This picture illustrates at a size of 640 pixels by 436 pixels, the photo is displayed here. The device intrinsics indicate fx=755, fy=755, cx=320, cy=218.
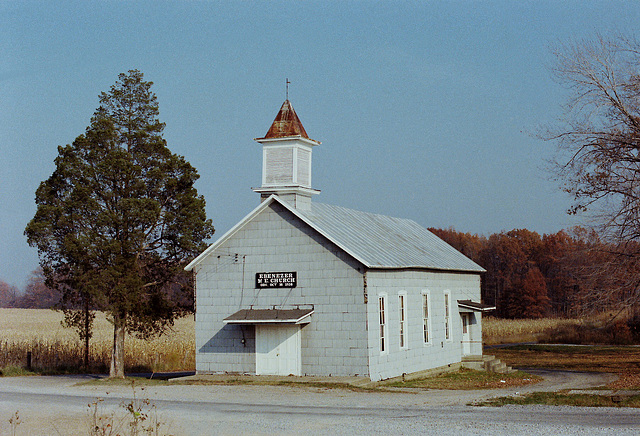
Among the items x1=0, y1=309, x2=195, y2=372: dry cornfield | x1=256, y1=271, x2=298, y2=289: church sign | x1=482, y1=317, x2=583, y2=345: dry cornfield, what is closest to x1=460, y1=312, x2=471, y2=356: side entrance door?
x1=256, y1=271, x2=298, y2=289: church sign

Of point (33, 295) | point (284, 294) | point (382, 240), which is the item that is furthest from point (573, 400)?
point (33, 295)

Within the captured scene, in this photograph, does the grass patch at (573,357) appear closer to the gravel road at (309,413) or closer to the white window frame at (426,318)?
→ the white window frame at (426,318)

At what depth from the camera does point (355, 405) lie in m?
18.8

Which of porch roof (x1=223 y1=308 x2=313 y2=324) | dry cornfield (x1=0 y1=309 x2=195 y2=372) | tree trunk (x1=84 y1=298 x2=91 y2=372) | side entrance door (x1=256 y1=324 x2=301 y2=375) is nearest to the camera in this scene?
porch roof (x1=223 y1=308 x2=313 y2=324)

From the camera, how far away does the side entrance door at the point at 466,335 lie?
3465 centimetres

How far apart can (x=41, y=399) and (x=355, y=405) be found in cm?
916

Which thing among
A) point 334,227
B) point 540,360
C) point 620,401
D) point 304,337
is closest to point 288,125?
point 334,227

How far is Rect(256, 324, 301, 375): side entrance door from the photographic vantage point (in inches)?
1005

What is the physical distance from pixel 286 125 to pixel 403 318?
8325 millimetres

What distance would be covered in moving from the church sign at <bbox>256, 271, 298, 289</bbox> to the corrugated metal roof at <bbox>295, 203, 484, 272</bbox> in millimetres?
2023

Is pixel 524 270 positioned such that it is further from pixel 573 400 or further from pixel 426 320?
pixel 573 400

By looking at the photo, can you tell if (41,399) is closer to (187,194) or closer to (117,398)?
(117,398)

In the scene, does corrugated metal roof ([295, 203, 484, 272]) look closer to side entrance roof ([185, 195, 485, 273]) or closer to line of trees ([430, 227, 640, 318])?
side entrance roof ([185, 195, 485, 273])

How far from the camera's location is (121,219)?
94.8 feet
